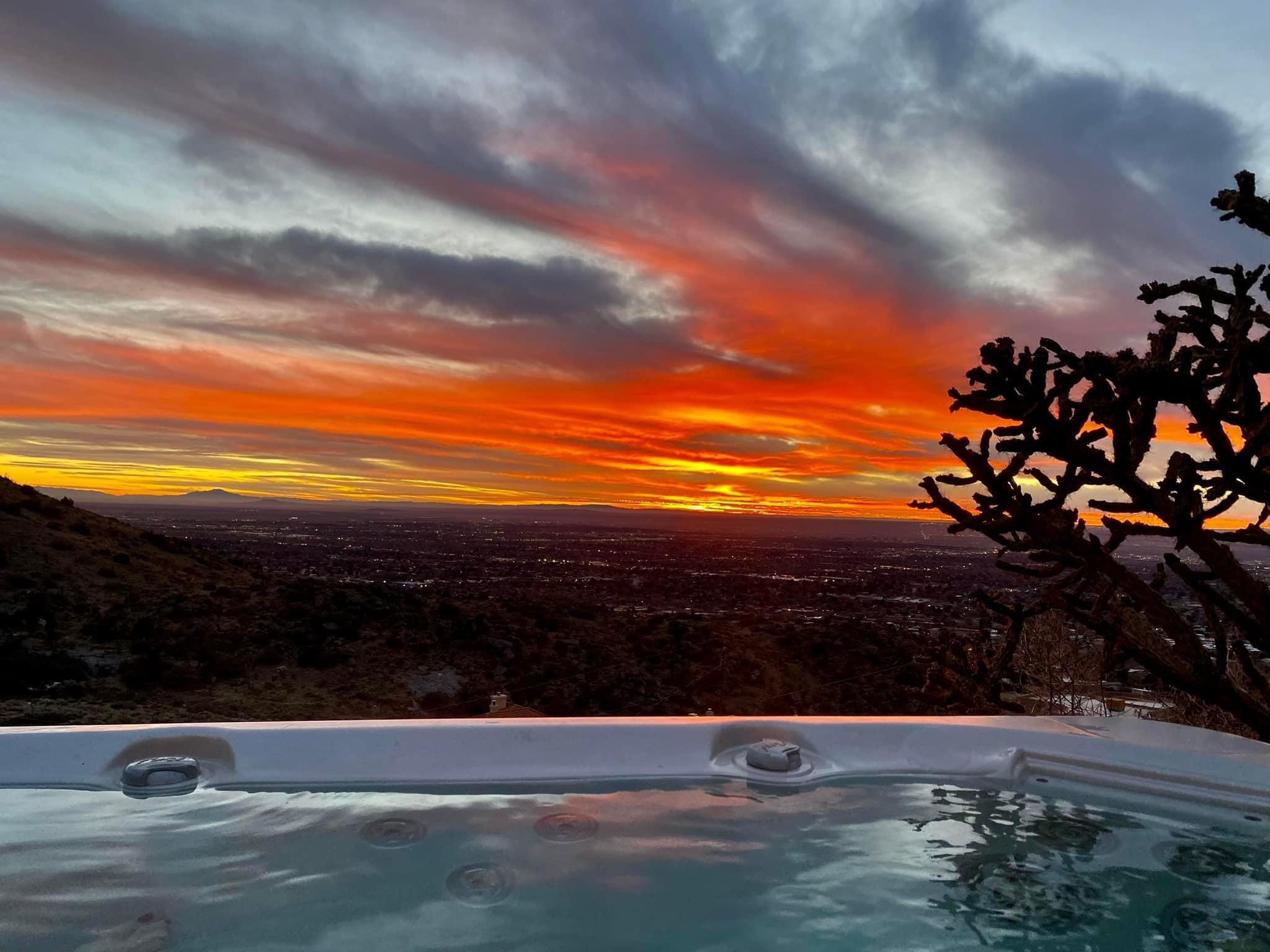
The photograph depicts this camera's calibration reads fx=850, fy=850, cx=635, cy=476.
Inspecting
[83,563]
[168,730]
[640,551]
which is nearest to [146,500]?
[640,551]

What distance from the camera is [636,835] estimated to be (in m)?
2.83

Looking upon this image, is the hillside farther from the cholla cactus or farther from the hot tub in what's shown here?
the hot tub

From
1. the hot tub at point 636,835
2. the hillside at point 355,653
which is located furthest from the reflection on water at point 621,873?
the hillside at point 355,653

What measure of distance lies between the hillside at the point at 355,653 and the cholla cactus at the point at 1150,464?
7.51 m

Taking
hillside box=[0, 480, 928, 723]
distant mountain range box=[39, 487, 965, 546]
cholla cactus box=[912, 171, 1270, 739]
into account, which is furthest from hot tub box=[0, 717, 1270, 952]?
distant mountain range box=[39, 487, 965, 546]

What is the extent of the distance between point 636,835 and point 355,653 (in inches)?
501

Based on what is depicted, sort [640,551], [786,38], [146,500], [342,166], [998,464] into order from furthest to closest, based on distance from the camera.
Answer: [146,500] < [640,551] < [342,166] < [786,38] < [998,464]

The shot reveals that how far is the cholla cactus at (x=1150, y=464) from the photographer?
355 centimetres

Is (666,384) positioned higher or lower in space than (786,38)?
lower

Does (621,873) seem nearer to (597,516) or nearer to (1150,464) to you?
(1150,464)

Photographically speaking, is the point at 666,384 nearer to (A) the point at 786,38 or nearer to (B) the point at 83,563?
(A) the point at 786,38

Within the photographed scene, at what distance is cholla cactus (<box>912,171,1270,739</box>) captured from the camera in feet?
11.6

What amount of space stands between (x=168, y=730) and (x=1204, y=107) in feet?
25.7

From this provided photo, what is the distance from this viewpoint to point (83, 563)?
→ 1831cm
